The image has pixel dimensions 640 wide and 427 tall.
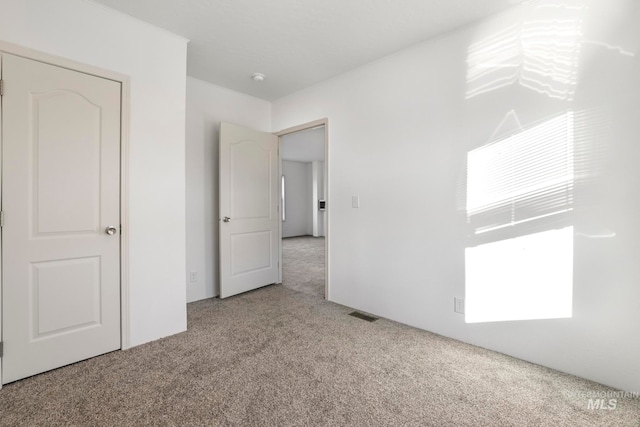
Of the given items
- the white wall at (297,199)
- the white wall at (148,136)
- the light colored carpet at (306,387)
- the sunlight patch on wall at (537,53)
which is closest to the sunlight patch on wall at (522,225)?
the sunlight patch on wall at (537,53)

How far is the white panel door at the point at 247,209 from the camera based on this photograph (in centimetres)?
341

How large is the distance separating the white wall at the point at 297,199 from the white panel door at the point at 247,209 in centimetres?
521

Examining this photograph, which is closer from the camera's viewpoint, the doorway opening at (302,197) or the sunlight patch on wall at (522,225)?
the sunlight patch on wall at (522,225)

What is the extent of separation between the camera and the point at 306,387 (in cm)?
178

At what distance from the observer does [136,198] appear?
2.28m

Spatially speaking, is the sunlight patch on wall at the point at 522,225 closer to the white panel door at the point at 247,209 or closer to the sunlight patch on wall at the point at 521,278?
the sunlight patch on wall at the point at 521,278

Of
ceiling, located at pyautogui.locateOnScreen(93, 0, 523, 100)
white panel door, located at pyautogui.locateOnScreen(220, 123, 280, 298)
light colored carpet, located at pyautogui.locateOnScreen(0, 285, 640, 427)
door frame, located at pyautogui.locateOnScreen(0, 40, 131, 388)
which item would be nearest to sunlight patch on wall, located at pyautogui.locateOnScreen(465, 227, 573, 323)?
light colored carpet, located at pyautogui.locateOnScreen(0, 285, 640, 427)

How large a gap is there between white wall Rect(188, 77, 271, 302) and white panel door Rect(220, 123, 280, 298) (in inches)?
8.3

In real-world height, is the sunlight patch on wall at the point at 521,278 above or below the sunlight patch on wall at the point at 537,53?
below

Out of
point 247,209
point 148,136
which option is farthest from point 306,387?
point 247,209

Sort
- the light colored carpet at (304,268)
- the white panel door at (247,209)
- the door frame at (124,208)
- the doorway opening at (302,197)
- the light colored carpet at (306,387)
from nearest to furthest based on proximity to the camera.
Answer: the light colored carpet at (306,387) → the door frame at (124,208) → the white panel door at (247,209) → the light colored carpet at (304,268) → the doorway opening at (302,197)

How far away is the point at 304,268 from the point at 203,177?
2.39 metres

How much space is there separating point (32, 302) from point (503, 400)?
293 centimetres

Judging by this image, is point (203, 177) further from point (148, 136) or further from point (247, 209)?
point (148, 136)
